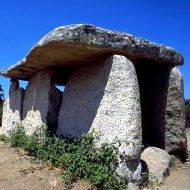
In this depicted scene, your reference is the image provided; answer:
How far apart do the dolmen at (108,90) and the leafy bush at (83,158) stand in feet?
0.64

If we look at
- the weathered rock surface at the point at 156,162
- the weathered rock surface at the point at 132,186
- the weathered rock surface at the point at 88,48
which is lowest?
the weathered rock surface at the point at 132,186

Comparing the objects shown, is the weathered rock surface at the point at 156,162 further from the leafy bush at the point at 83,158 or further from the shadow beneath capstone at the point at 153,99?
the leafy bush at the point at 83,158

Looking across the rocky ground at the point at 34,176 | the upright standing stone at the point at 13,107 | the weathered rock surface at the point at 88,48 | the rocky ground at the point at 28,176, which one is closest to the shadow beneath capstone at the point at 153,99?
the weathered rock surface at the point at 88,48

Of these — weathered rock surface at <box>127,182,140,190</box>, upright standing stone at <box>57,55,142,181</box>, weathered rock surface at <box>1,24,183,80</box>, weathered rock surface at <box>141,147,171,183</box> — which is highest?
weathered rock surface at <box>1,24,183,80</box>

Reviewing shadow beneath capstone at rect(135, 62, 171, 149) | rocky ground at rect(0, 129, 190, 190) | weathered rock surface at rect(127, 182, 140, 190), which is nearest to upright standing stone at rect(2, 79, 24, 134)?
rocky ground at rect(0, 129, 190, 190)

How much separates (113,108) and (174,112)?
1.84 m

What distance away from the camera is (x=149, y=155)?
764 centimetres

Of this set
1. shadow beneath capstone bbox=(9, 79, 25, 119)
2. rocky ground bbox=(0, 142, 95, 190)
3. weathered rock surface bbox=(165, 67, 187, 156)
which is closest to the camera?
rocky ground bbox=(0, 142, 95, 190)

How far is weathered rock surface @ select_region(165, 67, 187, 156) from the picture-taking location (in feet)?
26.7

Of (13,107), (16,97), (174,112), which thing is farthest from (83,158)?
(13,107)

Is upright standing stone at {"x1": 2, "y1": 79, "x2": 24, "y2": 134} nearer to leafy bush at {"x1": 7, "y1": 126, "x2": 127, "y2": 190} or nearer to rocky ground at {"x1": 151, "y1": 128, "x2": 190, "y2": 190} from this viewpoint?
leafy bush at {"x1": 7, "y1": 126, "x2": 127, "y2": 190}

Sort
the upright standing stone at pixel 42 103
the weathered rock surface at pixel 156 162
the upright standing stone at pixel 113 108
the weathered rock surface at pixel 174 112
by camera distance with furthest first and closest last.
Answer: the upright standing stone at pixel 42 103 < the weathered rock surface at pixel 174 112 < the weathered rock surface at pixel 156 162 < the upright standing stone at pixel 113 108

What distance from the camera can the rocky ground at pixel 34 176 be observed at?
6.13 metres

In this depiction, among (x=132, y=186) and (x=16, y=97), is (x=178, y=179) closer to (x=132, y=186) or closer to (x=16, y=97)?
(x=132, y=186)
